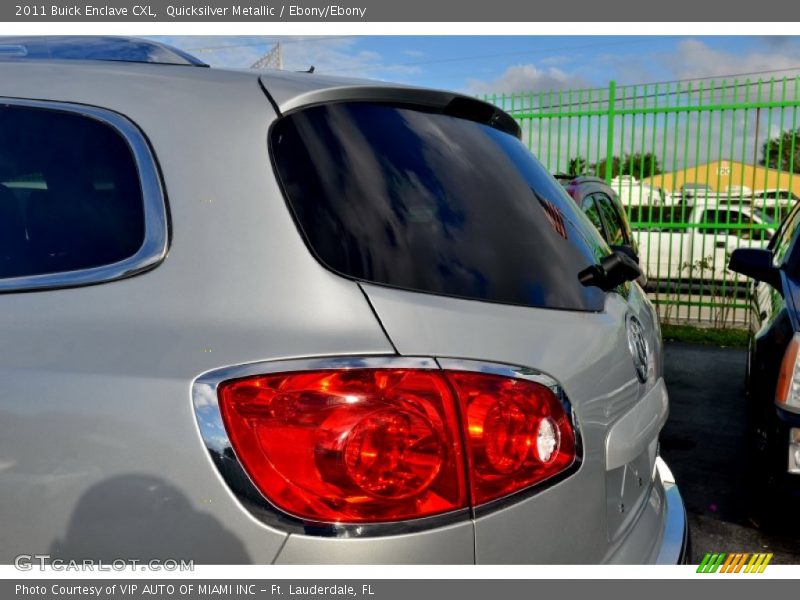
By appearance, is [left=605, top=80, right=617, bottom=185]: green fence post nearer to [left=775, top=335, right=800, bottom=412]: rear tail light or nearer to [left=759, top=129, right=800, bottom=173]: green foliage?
[left=759, top=129, right=800, bottom=173]: green foliage

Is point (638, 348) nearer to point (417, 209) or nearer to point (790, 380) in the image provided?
point (417, 209)

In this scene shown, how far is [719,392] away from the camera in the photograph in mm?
6117

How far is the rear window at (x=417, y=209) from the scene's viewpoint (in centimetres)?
139

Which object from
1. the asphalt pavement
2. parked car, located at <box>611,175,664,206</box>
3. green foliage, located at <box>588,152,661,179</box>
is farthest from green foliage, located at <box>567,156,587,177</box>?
the asphalt pavement

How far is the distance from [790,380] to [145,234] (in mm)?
2617

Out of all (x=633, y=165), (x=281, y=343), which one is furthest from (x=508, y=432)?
(x=633, y=165)

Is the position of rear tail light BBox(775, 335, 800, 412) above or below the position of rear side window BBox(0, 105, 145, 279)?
below

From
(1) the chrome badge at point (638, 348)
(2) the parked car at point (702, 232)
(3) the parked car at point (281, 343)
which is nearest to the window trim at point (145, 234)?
(3) the parked car at point (281, 343)

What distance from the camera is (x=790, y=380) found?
2982mm

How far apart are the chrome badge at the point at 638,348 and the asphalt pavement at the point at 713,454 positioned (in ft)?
4.95

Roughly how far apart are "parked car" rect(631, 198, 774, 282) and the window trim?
7.95 meters

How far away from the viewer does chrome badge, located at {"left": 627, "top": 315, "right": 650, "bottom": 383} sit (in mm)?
1789

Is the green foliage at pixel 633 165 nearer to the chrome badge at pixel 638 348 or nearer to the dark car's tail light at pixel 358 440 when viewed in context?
the chrome badge at pixel 638 348

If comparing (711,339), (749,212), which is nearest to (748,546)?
(711,339)
